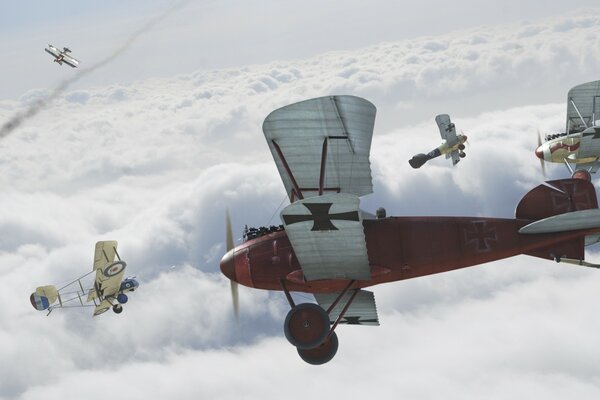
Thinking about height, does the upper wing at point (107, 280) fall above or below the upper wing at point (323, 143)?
below

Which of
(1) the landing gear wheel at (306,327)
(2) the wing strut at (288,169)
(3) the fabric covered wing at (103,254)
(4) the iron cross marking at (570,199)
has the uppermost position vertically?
(2) the wing strut at (288,169)

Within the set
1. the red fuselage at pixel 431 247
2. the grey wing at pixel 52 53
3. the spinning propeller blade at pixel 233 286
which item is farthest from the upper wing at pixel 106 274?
the red fuselage at pixel 431 247

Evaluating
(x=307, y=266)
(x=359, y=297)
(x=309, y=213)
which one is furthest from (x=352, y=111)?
(x=359, y=297)

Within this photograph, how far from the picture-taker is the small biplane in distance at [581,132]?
1923 inches

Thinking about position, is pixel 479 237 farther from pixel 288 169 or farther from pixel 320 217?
pixel 288 169

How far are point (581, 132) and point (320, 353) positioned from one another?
34.9 m

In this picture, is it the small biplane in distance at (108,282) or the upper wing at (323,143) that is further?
the small biplane in distance at (108,282)

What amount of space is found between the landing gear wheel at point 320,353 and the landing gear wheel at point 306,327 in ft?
5.06

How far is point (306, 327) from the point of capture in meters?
20.8

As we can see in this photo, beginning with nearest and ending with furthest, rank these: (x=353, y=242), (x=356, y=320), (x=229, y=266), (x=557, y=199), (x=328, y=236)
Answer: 1. (x=328, y=236)
2. (x=353, y=242)
3. (x=557, y=199)
4. (x=229, y=266)
5. (x=356, y=320)

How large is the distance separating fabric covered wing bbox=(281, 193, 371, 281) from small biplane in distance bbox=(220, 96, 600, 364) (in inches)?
2.2

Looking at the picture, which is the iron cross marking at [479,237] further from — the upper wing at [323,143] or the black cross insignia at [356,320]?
the black cross insignia at [356,320]

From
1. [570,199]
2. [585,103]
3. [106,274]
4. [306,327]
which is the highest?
[585,103]

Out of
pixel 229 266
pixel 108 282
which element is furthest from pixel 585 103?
pixel 108 282
